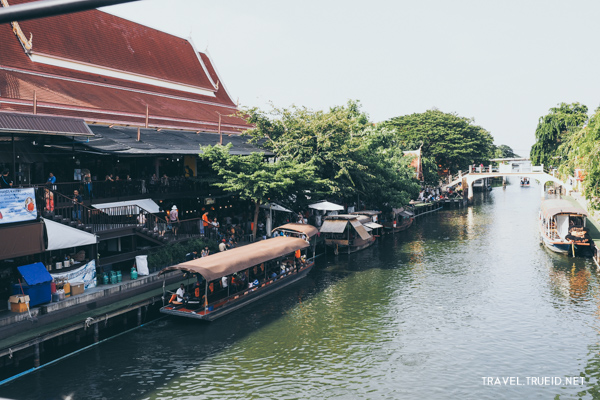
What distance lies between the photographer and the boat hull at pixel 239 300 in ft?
73.9

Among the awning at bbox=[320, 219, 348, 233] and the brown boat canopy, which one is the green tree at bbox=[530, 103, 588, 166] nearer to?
the awning at bbox=[320, 219, 348, 233]

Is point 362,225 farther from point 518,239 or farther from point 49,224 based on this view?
point 49,224

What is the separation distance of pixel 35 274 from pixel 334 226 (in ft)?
74.1

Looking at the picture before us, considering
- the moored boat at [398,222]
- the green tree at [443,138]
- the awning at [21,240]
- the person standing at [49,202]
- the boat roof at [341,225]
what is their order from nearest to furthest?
the awning at [21,240], the person standing at [49,202], the boat roof at [341,225], the moored boat at [398,222], the green tree at [443,138]

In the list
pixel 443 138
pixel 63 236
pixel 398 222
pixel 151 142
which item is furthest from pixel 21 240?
pixel 443 138

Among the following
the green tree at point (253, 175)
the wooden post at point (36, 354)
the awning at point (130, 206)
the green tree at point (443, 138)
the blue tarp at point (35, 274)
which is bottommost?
the wooden post at point (36, 354)

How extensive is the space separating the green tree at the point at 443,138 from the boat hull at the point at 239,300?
58.7m

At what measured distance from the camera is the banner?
22.1 meters

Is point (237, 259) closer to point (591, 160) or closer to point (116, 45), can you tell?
point (591, 160)

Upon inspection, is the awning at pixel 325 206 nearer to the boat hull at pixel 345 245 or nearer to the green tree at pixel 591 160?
the boat hull at pixel 345 245

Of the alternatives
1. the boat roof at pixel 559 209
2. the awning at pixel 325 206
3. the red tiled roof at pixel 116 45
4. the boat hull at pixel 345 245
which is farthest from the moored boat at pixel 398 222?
the red tiled roof at pixel 116 45

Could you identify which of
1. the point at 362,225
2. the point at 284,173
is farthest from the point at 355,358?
the point at 362,225

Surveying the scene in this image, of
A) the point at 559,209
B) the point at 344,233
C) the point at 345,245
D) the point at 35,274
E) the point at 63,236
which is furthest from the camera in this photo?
the point at 344,233

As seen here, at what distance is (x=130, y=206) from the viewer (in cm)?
2783
